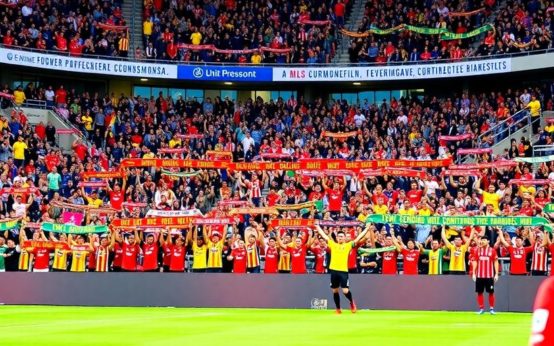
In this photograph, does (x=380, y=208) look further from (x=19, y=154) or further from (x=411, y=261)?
(x=19, y=154)

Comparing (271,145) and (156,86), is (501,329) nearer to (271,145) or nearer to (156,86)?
(271,145)

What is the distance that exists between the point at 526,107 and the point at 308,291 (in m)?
19.2

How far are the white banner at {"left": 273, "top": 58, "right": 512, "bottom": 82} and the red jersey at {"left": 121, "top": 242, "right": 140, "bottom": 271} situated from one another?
22.4 meters

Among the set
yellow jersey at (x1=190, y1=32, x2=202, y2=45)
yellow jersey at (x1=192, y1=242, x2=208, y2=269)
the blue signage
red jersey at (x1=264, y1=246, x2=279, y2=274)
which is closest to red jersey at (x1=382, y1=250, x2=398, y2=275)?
red jersey at (x1=264, y1=246, x2=279, y2=274)

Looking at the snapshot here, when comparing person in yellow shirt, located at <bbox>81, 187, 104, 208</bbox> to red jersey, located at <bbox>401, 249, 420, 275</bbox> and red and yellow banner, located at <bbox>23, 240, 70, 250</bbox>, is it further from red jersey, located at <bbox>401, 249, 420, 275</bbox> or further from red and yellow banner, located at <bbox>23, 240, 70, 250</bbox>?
red jersey, located at <bbox>401, 249, 420, 275</bbox>

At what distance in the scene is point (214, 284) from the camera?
99.2 ft

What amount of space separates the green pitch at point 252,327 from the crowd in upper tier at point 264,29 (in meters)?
23.5

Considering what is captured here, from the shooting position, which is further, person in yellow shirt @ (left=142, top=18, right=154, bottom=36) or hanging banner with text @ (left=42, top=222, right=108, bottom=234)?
person in yellow shirt @ (left=142, top=18, right=154, bottom=36)

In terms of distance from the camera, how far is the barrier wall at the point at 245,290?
95.4ft

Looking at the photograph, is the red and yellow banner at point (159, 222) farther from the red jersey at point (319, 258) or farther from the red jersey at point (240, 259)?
the red jersey at point (319, 258)

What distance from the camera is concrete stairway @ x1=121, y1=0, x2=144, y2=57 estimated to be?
52.4 m

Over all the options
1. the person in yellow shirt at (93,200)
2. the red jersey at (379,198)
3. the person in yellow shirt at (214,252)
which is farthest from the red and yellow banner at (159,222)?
the red jersey at (379,198)

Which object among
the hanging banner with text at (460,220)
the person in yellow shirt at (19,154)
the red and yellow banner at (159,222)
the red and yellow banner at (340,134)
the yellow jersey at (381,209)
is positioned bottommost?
the red and yellow banner at (159,222)

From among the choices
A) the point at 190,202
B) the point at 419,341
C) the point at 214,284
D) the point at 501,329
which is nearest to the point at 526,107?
the point at 190,202
